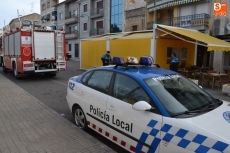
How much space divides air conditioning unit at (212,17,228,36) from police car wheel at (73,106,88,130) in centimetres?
1482

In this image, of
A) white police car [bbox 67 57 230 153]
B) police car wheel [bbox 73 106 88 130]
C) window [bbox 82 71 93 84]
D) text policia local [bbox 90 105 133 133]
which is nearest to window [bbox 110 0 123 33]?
window [bbox 82 71 93 84]

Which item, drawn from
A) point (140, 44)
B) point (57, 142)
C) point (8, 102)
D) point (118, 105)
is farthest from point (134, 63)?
point (140, 44)

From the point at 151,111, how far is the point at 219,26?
15.8 metres

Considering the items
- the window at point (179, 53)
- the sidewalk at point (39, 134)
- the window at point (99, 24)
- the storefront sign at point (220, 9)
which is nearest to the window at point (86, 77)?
the sidewalk at point (39, 134)

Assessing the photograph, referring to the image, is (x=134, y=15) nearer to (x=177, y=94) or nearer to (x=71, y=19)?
(x=71, y=19)

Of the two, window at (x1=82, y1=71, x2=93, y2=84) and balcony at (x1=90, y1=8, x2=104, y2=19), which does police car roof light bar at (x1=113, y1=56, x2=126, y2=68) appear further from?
balcony at (x1=90, y1=8, x2=104, y2=19)

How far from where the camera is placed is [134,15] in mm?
25219

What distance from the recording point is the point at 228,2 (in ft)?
52.1

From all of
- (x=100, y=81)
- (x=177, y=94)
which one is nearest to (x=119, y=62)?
(x=100, y=81)

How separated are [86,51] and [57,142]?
14569 mm

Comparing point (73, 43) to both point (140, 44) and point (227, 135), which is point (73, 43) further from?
point (227, 135)

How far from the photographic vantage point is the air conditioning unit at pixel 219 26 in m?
15.7

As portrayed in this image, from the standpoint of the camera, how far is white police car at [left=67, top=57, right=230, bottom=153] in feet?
8.11

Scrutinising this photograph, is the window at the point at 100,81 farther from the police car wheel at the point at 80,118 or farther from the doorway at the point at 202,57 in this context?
the doorway at the point at 202,57
